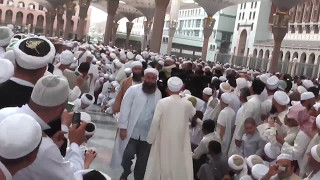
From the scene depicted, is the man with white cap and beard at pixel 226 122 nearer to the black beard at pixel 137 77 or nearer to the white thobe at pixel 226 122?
the white thobe at pixel 226 122

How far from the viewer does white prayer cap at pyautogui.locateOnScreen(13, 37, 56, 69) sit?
2.95 metres

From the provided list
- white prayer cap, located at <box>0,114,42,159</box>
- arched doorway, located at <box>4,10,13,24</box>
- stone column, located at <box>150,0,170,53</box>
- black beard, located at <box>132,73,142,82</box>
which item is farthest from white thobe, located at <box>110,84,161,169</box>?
arched doorway, located at <box>4,10,13,24</box>

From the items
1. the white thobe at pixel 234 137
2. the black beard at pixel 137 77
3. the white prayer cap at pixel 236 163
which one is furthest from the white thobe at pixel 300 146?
the black beard at pixel 137 77

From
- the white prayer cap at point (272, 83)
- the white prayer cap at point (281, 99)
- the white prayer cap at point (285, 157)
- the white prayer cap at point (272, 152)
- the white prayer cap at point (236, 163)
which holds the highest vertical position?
the white prayer cap at point (272, 83)

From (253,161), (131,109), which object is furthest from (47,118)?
(131,109)

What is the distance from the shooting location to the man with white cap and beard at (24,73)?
292 centimetres

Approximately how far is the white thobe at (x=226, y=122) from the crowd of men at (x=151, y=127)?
0.01 meters

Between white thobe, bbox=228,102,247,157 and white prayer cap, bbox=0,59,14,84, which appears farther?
white thobe, bbox=228,102,247,157

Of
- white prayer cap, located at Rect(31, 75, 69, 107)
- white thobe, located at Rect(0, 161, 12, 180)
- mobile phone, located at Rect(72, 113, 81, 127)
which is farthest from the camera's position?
mobile phone, located at Rect(72, 113, 81, 127)

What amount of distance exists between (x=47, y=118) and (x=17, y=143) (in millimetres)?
627

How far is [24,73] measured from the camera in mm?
2980

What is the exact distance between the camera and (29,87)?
295cm

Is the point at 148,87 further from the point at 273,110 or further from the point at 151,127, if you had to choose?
the point at 273,110

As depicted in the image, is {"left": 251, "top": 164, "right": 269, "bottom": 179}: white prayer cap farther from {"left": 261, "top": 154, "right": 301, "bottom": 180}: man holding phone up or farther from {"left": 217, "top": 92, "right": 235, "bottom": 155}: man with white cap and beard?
{"left": 217, "top": 92, "right": 235, "bottom": 155}: man with white cap and beard
